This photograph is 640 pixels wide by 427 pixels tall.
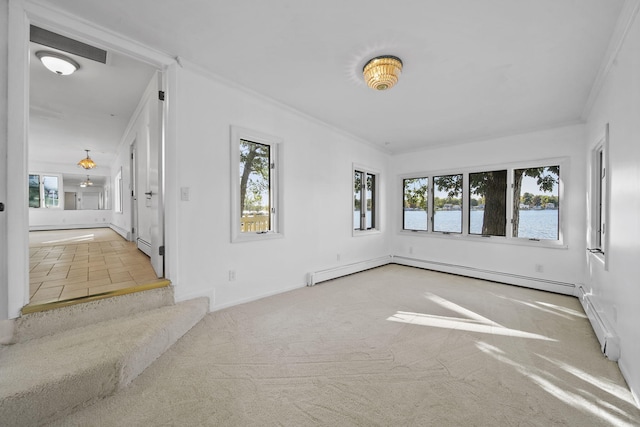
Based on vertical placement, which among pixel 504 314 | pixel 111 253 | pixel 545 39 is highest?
pixel 545 39

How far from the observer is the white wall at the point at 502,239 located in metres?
3.94

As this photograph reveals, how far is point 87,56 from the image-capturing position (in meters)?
2.65

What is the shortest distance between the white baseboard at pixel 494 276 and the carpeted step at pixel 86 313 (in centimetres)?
474

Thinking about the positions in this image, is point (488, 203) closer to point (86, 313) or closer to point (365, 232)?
point (365, 232)

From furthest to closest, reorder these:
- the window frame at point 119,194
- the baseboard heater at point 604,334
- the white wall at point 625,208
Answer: the window frame at point 119,194, the baseboard heater at point 604,334, the white wall at point 625,208

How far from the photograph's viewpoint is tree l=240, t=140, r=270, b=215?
11.6 feet

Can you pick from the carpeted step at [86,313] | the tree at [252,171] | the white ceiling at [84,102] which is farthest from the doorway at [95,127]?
the tree at [252,171]

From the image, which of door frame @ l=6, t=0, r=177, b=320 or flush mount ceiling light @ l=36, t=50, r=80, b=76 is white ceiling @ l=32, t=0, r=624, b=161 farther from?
→ flush mount ceiling light @ l=36, t=50, r=80, b=76

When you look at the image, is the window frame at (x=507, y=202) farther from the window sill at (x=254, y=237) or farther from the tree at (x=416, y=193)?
the window sill at (x=254, y=237)

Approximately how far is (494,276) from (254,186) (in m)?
4.43

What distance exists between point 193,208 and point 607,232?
13.8 ft

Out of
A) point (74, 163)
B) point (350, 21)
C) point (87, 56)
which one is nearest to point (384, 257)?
point (350, 21)

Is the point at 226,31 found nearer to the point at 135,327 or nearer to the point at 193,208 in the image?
the point at 193,208

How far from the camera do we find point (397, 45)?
2.35 meters
